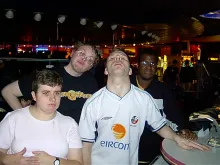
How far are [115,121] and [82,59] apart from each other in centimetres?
79

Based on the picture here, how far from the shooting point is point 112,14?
941cm

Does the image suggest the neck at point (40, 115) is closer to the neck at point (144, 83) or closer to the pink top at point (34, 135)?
the pink top at point (34, 135)

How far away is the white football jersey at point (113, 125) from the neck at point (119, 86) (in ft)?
0.12

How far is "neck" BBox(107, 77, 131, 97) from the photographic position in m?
2.35

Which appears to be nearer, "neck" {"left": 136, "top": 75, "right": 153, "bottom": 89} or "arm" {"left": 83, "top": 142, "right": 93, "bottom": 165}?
"arm" {"left": 83, "top": 142, "right": 93, "bottom": 165}

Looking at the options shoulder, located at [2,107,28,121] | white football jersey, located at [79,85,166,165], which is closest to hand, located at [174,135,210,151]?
white football jersey, located at [79,85,166,165]

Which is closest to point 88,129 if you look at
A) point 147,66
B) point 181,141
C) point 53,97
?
point 53,97

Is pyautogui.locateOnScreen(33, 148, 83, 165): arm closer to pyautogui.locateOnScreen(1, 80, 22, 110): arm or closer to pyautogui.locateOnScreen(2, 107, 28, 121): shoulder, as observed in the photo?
pyautogui.locateOnScreen(2, 107, 28, 121): shoulder

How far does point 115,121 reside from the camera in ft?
7.50

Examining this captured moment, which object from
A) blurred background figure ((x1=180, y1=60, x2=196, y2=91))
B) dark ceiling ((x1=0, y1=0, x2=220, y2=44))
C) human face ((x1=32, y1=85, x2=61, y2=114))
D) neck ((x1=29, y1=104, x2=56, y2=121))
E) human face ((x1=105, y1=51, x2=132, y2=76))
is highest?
dark ceiling ((x1=0, y1=0, x2=220, y2=44))

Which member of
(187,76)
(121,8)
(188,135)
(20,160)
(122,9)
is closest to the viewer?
(20,160)

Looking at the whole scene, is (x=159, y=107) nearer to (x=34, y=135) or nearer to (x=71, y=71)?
(x=71, y=71)

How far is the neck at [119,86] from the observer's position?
235cm

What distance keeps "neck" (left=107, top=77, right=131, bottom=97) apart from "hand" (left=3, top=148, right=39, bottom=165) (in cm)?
79
